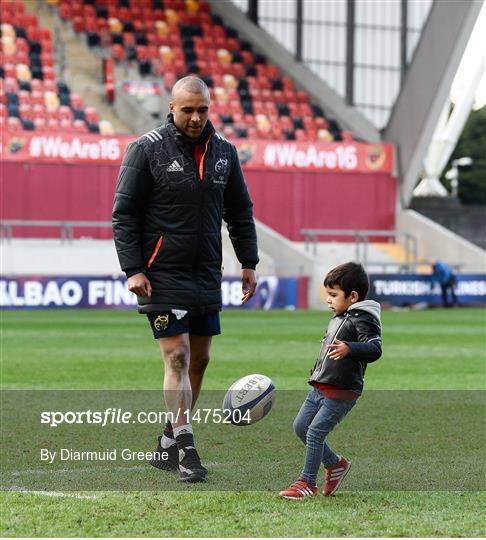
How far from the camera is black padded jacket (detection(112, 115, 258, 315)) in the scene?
7219 millimetres

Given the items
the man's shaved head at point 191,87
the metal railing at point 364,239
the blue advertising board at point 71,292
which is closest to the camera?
the man's shaved head at point 191,87

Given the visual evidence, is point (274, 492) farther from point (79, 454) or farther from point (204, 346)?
point (79, 454)

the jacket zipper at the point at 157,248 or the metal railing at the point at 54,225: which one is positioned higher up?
the jacket zipper at the point at 157,248

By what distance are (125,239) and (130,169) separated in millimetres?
395

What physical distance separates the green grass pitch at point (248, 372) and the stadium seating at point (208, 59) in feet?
39.8

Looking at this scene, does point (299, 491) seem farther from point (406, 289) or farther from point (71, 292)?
point (406, 289)

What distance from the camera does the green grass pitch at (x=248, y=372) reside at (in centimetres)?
577

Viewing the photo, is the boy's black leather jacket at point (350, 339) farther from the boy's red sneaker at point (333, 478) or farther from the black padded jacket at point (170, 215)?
the black padded jacket at point (170, 215)

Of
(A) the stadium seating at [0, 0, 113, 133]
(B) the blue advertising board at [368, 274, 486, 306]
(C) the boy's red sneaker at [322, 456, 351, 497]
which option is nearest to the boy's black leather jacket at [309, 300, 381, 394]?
(C) the boy's red sneaker at [322, 456, 351, 497]

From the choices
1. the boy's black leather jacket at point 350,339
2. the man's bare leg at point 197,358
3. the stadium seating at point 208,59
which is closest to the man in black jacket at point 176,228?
the man's bare leg at point 197,358

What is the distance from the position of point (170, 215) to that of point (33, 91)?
106 feet

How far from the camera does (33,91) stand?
38688 mm

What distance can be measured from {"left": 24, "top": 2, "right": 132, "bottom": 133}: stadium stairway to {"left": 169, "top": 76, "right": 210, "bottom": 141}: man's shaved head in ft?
109

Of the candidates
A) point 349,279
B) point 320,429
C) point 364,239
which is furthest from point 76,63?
point 320,429
